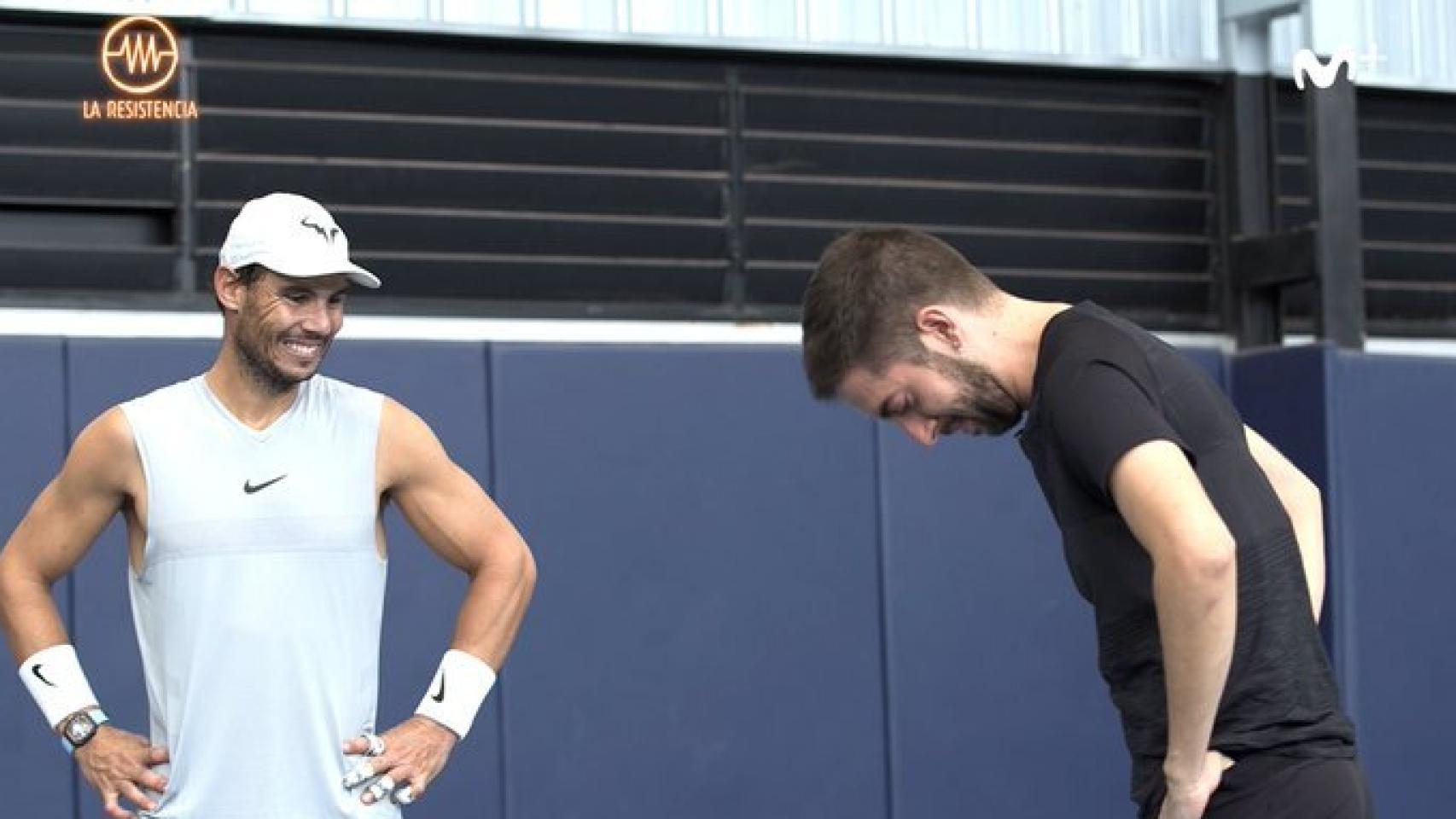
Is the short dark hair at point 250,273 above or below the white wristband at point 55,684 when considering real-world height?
above

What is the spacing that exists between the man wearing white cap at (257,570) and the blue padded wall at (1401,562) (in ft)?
13.7

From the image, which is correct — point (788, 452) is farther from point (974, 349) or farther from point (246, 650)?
point (974, 349)

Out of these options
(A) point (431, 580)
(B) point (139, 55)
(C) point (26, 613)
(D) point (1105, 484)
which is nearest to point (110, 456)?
(C) point (26, 613)

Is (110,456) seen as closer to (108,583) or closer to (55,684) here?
(55,684)

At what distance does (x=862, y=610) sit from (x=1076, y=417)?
4.09m

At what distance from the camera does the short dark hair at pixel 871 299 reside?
12.2 ft

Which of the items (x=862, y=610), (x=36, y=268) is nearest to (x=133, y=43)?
(x=36, y=268)

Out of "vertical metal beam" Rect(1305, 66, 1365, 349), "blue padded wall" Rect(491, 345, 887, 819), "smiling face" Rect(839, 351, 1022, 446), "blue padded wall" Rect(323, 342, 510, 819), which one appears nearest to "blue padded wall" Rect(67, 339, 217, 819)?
"blue padded wall" Rect(323, 342, 510, 819)

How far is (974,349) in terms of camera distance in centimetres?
375

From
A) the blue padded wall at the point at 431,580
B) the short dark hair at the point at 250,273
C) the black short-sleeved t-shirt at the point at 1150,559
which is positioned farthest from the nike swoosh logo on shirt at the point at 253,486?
the blue padded wall at the point at 431,580

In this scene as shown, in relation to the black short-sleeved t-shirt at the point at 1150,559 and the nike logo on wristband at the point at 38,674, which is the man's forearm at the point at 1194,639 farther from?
the nike logo on wristband at the point at 38,674

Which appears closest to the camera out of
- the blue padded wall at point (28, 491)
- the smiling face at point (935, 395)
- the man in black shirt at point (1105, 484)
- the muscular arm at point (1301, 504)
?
the man in black shirt at point (1105, 484)

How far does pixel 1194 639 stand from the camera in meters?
3.49

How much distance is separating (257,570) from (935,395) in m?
1.45
